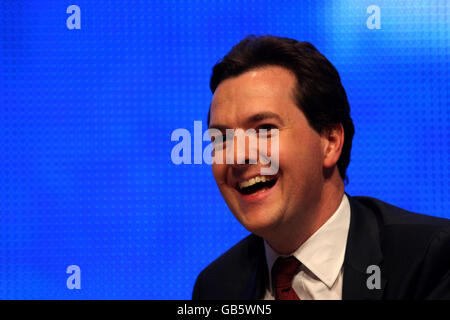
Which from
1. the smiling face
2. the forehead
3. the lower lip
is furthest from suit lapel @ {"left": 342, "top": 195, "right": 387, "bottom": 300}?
the forehead

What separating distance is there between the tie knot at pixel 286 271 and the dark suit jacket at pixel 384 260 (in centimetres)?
8

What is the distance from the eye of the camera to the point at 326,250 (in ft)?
4.33

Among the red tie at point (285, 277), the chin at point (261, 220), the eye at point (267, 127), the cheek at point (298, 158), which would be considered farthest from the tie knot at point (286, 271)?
the eye at point (267, 127)

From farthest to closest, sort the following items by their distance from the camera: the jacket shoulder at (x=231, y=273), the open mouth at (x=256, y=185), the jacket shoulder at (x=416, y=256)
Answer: the jacket shoulder at (x=231, y=273) → the open mouth at (x=256, y=185) → the jacket shoulder at (x=416, y=256)

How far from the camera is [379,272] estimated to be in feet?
4.12

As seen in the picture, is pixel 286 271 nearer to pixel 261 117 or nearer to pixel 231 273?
pixel 231 273

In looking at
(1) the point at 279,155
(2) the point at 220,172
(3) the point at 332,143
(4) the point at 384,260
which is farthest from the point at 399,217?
(2) the point at 220,172

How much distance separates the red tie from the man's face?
0.09 meters

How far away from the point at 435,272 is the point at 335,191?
1.08 feet

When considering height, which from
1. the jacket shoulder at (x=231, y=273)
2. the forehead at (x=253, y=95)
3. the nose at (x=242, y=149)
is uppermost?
the forehead at (x=253, y=95)

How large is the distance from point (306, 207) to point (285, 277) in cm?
19

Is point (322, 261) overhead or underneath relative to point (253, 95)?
underneath

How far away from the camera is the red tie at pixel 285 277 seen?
1304mm

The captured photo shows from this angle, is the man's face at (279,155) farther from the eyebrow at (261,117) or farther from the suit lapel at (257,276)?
the suit lapel at (257,276)
